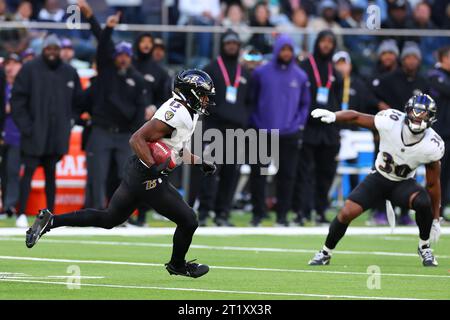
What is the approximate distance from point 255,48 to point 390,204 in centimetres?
816

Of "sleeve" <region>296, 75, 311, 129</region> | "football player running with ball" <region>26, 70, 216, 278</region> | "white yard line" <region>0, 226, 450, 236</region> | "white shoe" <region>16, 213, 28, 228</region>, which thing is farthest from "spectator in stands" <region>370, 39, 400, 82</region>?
"football player running with ball" <region>26, 70, 216, 278</region>

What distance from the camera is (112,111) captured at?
17828mm

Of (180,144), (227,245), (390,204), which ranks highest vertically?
(180,144)

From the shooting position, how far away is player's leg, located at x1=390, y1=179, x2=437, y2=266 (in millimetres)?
12930

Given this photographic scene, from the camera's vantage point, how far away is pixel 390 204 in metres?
13.5

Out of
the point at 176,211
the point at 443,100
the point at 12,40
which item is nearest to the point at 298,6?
the point at 443,100

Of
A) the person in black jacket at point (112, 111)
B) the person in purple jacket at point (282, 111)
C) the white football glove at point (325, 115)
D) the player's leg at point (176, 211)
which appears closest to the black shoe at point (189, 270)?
the player's leg at point (176, 211)

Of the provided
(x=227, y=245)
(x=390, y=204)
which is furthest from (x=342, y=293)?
(x=227, y=245)

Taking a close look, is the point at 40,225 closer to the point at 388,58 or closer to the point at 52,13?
the point at 388,58

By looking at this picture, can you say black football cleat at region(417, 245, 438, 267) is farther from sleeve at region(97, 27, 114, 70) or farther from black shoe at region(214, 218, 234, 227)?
sleeve at region(97, 27, 114, 70)

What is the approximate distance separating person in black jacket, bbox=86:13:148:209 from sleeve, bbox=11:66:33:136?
3.08ft

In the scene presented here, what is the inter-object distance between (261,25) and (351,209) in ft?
31.9
